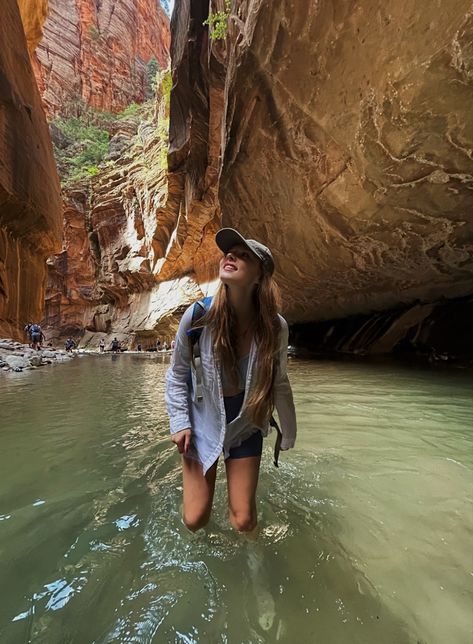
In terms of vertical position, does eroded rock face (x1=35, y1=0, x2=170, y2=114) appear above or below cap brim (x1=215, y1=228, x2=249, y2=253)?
above

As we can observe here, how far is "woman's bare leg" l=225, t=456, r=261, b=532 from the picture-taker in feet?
4.54

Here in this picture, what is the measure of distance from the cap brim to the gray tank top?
0.52 m

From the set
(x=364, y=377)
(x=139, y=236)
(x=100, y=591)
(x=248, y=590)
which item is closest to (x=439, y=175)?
(x=364, y=377)

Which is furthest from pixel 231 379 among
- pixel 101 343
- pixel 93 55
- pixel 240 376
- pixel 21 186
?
pixel 93 55

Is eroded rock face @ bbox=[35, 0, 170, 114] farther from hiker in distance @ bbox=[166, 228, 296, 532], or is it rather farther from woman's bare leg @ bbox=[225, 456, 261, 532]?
woman's bare leg @ bbox=[225, 456, 261, 532]

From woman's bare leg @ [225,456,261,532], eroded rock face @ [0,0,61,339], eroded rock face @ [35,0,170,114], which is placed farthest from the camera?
eroded rock face @ [35,0,170,114]

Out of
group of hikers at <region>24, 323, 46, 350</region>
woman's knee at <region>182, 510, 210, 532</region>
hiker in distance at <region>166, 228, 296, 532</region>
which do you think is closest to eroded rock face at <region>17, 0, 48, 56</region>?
group of hikers at <region>24, 323, 46, 350</region>

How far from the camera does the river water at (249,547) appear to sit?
3.12ft

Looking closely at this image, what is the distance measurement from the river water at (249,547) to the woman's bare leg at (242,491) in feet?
0.25

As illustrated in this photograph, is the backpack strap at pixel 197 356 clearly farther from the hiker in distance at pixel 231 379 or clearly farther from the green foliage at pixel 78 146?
the green foliage at pixel 78 146

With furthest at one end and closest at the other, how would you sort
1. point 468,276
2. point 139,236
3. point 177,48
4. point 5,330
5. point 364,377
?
point 139,236
point 5,330
point 177,48
point 468,276
point 364,377

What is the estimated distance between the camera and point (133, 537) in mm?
1355

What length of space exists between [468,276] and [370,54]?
16.3 feet

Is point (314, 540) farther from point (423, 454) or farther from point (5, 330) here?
point (5, 330)
